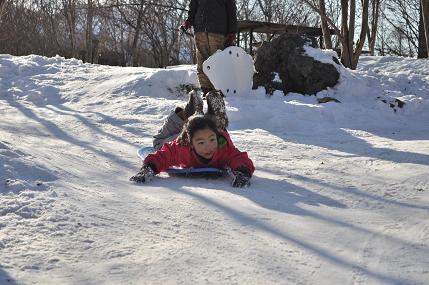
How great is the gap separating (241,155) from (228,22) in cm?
354

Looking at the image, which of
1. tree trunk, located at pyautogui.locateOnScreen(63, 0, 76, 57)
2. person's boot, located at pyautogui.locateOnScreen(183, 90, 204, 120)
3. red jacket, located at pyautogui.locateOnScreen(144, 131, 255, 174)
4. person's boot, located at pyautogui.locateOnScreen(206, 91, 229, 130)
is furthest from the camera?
tree trunk, located at pyautogui.locateOnScreen(63, 0, 76, 57)

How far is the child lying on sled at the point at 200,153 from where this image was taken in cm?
322

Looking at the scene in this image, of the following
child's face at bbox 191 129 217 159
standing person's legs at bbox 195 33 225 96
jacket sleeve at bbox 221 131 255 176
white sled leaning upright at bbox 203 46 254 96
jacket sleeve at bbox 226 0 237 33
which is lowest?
jacket sleeve at bbox 221 131 255 176

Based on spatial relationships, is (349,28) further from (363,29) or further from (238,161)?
(238,161)

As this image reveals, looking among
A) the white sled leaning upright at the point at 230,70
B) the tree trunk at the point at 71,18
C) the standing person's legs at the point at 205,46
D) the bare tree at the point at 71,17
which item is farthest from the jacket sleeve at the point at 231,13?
the tree trunk at the point at 71,18

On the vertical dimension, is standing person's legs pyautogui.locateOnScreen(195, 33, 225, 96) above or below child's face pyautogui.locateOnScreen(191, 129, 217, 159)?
above

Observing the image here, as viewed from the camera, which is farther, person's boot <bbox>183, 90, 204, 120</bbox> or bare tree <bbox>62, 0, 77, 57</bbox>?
bare tree <bbox>62, 0, 77, 57</bbox>

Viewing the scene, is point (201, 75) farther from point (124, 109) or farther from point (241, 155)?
point (241, 155)

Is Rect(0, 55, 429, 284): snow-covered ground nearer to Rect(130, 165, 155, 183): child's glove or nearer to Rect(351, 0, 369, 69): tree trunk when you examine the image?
Rect(130, 165, 155, 183): child's glove

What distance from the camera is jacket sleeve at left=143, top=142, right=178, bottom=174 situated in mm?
3252

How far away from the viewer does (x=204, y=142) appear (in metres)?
3.25

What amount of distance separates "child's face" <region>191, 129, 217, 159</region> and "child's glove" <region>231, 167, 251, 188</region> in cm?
25

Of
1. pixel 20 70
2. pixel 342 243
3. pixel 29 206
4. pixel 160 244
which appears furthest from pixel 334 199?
pixel 20 70

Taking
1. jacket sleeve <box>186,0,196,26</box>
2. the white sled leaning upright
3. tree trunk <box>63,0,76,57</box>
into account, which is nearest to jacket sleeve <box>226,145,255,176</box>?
the white sled leaning upright
